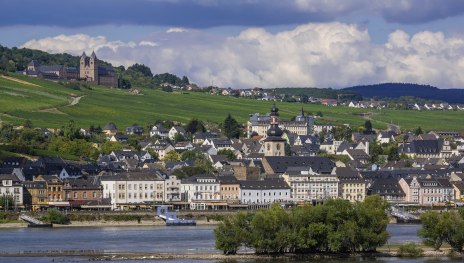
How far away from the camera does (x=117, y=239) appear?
278 feet

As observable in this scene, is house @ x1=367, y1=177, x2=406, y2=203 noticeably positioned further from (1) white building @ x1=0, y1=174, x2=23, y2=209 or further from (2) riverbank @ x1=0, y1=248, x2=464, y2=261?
(2) riverbank @ x1=0, y1=248, x2=464, y2=261

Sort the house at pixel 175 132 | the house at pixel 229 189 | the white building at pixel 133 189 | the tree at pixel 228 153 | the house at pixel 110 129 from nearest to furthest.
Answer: the white building at pixel 133 189
the house at pixel 229 189
the tree at pixel 228 153
the house at pixel 110 129
the house at pixel 175 132

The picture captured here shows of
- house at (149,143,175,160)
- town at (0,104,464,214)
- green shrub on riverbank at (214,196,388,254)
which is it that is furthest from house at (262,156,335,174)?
green shrub on riverbank at (214,196,388,254)

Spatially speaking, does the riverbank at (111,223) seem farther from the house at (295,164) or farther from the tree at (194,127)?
the tree at (194,127)

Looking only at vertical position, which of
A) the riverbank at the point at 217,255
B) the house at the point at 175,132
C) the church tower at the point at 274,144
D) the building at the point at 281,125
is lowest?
the riverbank at the point at 217,255

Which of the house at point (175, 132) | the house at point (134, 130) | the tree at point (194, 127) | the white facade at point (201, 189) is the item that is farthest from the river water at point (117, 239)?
the tree at point (194, 127)

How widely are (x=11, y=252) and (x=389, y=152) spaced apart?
9227 centimetres

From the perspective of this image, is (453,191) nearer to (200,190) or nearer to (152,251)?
(200,190)

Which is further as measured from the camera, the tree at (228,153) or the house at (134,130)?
the house at (134,130)

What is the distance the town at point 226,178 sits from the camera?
119 metres

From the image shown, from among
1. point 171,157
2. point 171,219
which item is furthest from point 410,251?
point 171,157

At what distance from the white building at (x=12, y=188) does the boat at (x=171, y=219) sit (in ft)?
42.2

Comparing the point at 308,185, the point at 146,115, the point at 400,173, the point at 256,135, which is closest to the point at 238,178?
the point at 308,185

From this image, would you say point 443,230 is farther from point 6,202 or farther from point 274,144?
point 274,144
